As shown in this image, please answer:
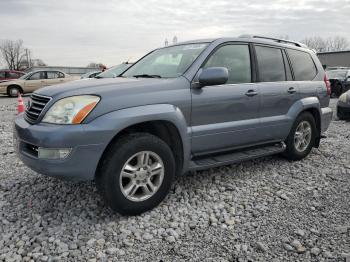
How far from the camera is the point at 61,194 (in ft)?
12.4

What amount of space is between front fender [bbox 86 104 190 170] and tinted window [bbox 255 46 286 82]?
149 cm

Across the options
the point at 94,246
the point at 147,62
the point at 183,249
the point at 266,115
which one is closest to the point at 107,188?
the point at 94,246

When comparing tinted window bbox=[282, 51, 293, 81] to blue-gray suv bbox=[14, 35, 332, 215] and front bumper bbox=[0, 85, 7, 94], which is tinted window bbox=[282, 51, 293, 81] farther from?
front bumper bbox=[0, 85, 7, 94]

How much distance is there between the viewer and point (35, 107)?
10.7 feet

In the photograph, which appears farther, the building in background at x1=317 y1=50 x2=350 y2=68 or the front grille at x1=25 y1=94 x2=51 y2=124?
the building in background at x1=317 y1=50 x2=350 y2=68

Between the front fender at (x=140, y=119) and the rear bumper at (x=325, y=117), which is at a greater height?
the front fender at (x=140, y=119)

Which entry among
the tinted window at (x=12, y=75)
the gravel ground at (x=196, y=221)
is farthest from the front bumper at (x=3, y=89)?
the gravel ground at (x=196, y=221)

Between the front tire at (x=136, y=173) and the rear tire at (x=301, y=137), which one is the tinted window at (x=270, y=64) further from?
the front tire at (x=136, y=173)

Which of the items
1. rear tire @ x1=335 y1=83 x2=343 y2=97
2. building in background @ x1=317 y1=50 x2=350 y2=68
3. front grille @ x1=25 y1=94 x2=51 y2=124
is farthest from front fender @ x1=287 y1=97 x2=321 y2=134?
building in background @ x1=317 y1=50 x2=350 y2=68

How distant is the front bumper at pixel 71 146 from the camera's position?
2850 millimetres

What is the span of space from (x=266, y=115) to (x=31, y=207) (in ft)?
9.57

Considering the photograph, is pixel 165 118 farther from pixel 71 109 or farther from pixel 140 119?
pixel 71 109

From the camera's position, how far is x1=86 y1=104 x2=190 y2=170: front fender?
295cm

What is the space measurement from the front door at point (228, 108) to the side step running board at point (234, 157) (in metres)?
0.10
